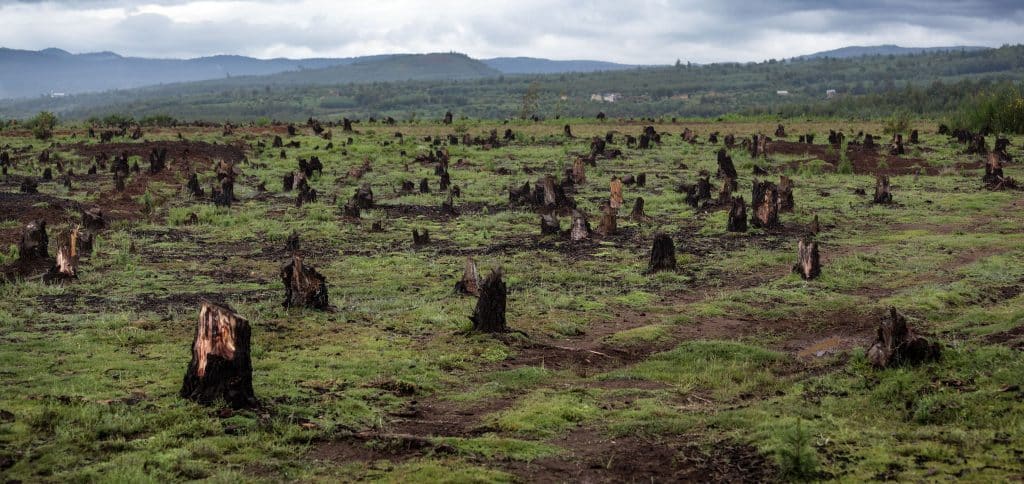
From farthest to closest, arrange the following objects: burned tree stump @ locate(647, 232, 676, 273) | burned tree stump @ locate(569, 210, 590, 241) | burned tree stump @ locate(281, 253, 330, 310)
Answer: burned tree stump @ locate(569, 210, 590, 241) < burned tree stump @ locate(647, 232, 676, 273) < burned tree stump @ locate(281, 253, 330, 310)

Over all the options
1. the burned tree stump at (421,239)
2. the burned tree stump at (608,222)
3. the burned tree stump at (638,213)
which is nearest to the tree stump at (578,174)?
the burned tree stump at (638,213)

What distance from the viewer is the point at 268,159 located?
45.5 m

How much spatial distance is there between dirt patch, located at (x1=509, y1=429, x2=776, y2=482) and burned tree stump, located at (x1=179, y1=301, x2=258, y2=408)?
11.0 ft

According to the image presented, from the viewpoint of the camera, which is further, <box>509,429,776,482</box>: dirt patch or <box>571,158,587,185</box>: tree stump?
<box>571,158,587,185</box>: tree stump

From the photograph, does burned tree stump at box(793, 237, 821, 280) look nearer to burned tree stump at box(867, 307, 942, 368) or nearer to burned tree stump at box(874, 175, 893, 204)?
burned tree stump at box(867, 307, 942, 368)

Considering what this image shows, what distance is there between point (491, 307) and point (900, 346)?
19.5ft

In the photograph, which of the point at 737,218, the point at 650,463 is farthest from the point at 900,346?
the point at 737,218

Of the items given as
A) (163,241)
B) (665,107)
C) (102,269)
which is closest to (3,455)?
(102,269)

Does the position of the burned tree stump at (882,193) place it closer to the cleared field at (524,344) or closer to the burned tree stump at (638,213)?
the cleared field at (524,344)

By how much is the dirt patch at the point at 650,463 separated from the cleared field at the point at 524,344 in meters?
0.03

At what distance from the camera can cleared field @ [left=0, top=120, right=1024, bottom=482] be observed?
31.4 feet

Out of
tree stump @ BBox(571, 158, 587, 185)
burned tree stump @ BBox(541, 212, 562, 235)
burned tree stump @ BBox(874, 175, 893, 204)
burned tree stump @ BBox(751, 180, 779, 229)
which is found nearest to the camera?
burned tree stump @ BBox(541, 212, 562, 235)

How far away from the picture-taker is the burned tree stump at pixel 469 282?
19031 millimetres

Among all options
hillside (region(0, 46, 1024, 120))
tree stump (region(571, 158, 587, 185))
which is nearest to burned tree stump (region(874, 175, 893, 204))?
tree stump (region(571, 158, 587, 185))
